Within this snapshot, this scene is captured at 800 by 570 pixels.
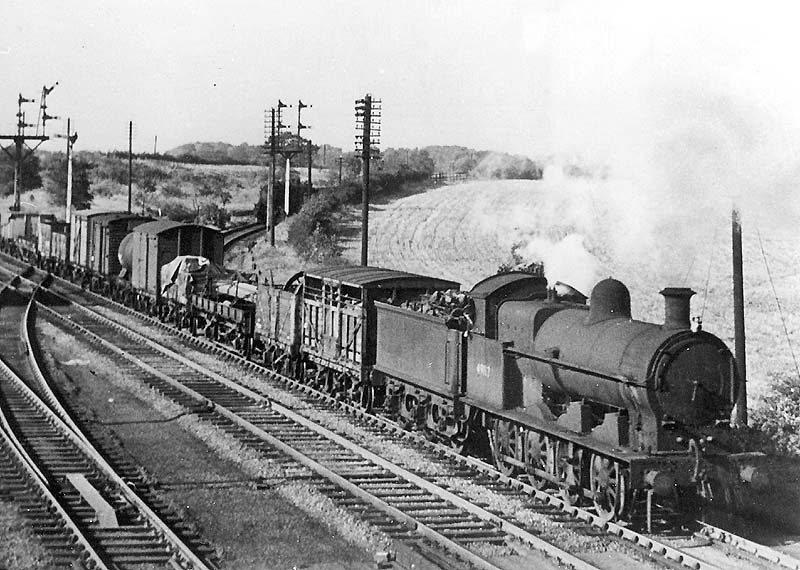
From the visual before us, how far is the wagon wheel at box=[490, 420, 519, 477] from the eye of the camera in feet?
46.4

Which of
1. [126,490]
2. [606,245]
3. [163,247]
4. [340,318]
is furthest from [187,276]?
[606,245]

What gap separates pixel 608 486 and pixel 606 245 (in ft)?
90.0

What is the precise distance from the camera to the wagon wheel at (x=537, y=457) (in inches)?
516

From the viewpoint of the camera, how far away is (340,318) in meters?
19.2

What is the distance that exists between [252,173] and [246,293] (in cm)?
8984

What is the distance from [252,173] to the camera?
115 meters

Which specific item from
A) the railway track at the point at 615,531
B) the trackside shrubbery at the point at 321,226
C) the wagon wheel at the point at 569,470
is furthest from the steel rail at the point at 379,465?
the trackside shrubbery at the point at 321,226

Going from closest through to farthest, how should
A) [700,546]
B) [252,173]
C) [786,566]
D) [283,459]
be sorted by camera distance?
[786,566] < [700,546] < [283,459] < [252,173]

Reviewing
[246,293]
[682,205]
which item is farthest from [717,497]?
[246,293]

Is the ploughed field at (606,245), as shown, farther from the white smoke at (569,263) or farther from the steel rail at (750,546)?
the steel rail at (750,546)

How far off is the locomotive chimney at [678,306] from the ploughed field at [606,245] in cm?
235

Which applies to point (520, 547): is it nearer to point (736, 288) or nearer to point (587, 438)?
point (587, 438)

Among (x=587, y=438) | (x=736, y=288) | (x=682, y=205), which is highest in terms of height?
(x=682, y=205)

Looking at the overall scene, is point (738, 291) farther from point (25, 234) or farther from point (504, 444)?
point (25, 234)
